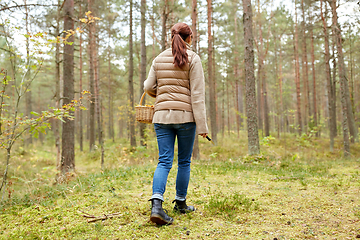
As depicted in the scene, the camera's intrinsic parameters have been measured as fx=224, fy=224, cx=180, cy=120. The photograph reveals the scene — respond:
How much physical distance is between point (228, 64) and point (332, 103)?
8.40 metres

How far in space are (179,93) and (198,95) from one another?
24 cm

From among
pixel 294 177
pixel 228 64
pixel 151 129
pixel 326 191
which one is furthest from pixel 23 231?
pixel 228 64

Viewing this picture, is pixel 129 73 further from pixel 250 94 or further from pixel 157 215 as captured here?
pixel 157 215

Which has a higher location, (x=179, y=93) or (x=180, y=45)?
(x=180, y=45)

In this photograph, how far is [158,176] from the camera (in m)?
2.68

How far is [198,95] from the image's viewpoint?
2793 millimetres

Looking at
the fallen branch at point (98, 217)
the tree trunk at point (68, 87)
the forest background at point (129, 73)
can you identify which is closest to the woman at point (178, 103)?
the fallen branch at point (98, 217)

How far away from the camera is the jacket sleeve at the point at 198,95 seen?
2.75 metres

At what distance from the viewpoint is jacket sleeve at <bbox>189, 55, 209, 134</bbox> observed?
2.75 metres

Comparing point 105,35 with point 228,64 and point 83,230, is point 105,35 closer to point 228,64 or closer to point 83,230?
point 228,64

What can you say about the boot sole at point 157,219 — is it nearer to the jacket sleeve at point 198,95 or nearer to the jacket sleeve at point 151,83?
the jacket sleeve at point 198,95

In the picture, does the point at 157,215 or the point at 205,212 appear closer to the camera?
the point at 157,215

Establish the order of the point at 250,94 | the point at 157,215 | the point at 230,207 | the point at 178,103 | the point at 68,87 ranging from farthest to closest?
1. the point at 250,94
2. the point at 68,87
3. the point at 230,207
4. the point at 178,103
5. the point at 157,215

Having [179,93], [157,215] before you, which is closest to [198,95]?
[179,93]
